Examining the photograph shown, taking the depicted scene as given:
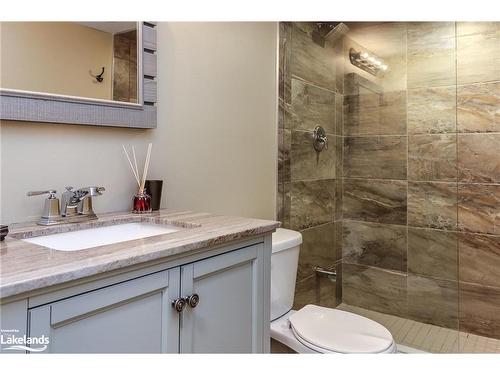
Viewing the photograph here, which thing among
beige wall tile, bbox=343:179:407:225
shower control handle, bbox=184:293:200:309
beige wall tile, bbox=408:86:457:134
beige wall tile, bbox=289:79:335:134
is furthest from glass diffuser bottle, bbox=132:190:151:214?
Result: beige wall tile, bbox=408:86:457:134

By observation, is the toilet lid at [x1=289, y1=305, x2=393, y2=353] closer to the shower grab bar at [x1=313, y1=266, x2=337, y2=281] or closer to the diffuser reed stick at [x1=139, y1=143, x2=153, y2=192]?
the shower grab bar at [x1=313, y1=266, x2=337, y2=281]

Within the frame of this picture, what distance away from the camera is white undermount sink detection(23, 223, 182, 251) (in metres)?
1.06

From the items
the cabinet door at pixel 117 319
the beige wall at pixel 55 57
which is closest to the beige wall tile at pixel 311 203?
the beige wall at pixel 55 57

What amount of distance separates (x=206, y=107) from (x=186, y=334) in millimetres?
1049

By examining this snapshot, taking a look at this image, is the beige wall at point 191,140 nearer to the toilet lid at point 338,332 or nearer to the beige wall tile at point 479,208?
the toilet lid at point 338,332

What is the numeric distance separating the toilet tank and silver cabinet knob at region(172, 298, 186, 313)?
2.55 ft

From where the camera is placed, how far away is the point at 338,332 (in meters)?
1.57

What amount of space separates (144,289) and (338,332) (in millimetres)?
1013

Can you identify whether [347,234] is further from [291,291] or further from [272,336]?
[272,336]

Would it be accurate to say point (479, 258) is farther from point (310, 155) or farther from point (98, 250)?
point (98, 250)

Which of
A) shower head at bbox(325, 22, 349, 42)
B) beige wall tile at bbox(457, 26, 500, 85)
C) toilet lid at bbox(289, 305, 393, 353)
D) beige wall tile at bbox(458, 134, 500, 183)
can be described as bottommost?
toilet lid at bbox(289, 305, 393, 353)

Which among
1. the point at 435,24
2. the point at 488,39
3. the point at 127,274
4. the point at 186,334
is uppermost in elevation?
the point at 435,24

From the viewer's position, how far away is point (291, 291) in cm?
181
